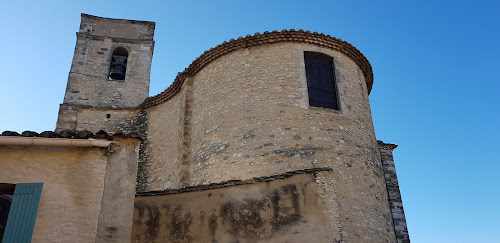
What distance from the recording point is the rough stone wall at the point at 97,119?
14.6 meters

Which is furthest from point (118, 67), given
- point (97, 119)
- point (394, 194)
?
point (394, 194)

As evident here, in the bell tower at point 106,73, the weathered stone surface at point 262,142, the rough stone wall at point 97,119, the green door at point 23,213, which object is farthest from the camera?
the bell tower at point 106,73

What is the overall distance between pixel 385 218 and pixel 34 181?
301 inches

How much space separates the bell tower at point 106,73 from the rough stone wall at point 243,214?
8.28 m

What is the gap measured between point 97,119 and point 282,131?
8082mm

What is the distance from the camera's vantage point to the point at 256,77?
10.8m

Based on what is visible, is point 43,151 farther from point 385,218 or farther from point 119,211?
point 385,218

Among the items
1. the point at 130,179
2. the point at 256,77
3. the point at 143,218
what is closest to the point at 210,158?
the point at 256,77

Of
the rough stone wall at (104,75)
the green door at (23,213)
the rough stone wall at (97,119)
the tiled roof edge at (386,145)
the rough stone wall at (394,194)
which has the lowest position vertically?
the green door at (23,213)

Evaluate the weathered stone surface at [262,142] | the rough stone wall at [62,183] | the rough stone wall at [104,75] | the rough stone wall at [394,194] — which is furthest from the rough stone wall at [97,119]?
the rough stone wall at [62,183]

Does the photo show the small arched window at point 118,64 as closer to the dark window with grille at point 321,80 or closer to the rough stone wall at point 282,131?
the rough stone wall at point 282,131

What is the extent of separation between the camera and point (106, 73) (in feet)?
54.3

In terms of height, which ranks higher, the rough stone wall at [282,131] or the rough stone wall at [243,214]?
the rough stone wall at [282,131]

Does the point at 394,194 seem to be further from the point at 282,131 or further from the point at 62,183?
the point at 62,183
